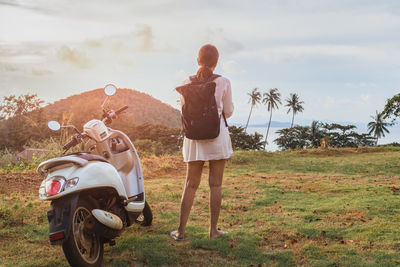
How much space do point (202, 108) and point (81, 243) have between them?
1.57 meters

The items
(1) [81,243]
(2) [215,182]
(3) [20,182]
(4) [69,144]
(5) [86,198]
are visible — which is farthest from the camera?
(3) [20,182]

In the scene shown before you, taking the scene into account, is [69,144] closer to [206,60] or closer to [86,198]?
[86,198]

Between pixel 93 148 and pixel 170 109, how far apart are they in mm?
86656

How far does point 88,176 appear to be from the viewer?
3152 millimetres

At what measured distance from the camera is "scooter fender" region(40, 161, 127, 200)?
3057 millimetres

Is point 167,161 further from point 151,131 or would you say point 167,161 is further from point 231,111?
point 151,131

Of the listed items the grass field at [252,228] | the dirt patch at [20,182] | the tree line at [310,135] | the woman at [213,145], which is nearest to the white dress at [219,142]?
the woman at [213,145]

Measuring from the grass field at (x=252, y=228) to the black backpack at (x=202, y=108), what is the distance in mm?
1145

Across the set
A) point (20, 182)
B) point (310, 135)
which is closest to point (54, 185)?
point (20, 182)

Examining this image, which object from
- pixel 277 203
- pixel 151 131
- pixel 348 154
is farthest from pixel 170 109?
pixel 277 203

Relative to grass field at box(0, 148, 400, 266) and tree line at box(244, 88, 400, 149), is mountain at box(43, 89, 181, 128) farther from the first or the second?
grass field at box(0, 148, 400, 266)

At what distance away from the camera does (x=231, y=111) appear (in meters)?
3.91

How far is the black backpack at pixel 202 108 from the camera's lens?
147 inches

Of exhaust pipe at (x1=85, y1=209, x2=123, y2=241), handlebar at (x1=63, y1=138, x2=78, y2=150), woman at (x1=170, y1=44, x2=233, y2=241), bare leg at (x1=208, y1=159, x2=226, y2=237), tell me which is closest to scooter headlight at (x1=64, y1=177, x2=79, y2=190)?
exhaust pipe at (x1=85, y1=209, x2=123, y2=241)
